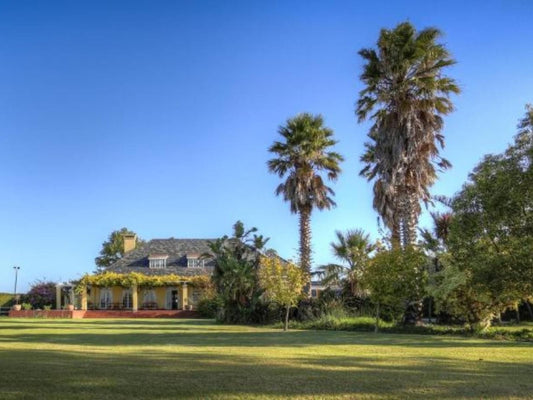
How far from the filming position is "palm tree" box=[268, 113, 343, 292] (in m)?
34.8

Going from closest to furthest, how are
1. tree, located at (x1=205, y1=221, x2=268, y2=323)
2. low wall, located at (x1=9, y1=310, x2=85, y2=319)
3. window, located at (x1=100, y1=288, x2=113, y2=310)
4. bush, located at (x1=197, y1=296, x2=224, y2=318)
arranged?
1. tree, located at (x1=205, y1=221, x2=268, y2=323)
2. bush, located at (x1=197, y1=296, x2=224, y2=318)
3. low wall, located at (x1=9, y1=310, x2=85, y2=319)
4. window, located at (x1=100, y1=288, x2=113, y2=310)

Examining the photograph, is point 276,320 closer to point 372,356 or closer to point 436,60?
point 436,60

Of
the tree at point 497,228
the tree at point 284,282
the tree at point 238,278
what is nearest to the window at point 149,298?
the tree at point 238,278

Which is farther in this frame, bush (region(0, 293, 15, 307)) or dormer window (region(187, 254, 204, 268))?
bush (region(0, 293, 15, 307))

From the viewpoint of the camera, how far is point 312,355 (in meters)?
12.8

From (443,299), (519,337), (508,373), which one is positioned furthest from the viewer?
(443,299)

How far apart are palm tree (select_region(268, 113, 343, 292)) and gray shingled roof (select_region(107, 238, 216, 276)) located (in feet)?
57.6

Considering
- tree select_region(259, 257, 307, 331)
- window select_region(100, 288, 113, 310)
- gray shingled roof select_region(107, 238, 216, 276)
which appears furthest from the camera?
gray shingled roof select_region(107, 238, 216, 276)

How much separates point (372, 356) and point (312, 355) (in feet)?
4.36

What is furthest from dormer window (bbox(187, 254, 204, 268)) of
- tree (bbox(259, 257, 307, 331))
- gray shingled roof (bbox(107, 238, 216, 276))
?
tree (bbox(259, 257, 307, 331))

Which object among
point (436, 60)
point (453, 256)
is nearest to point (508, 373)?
point (453, 256)

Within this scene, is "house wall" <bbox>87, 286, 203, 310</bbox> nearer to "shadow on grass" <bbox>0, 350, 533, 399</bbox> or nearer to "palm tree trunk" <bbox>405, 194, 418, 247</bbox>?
"palm tree trunk" <bbox>405, 194, 418, 247</bbox>

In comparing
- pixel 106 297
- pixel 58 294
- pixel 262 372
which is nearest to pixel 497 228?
pixel 262 372

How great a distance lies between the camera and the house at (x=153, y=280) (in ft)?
158
